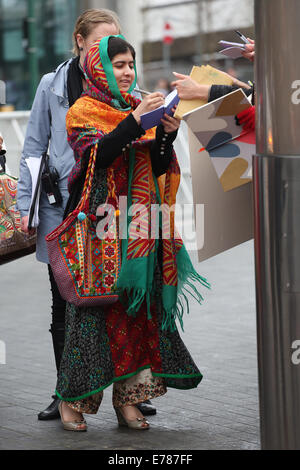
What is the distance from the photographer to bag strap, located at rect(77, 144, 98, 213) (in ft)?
14.0

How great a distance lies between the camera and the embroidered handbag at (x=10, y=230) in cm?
494

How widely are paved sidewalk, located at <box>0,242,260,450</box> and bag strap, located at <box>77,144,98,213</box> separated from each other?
104 cm

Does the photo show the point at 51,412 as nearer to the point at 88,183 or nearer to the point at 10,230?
the point at 10,230

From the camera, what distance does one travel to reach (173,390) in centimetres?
530

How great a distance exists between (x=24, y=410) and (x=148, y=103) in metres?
1.75

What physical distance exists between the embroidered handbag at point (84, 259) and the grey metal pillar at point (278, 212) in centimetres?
113

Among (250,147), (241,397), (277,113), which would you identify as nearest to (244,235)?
(250,147)

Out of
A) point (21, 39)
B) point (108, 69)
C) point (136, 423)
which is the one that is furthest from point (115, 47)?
point (21, 39)

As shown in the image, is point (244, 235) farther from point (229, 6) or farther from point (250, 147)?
point (229, 6)

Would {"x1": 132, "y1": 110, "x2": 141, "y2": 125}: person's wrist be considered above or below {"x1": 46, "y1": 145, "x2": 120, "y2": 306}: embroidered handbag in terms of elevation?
above
